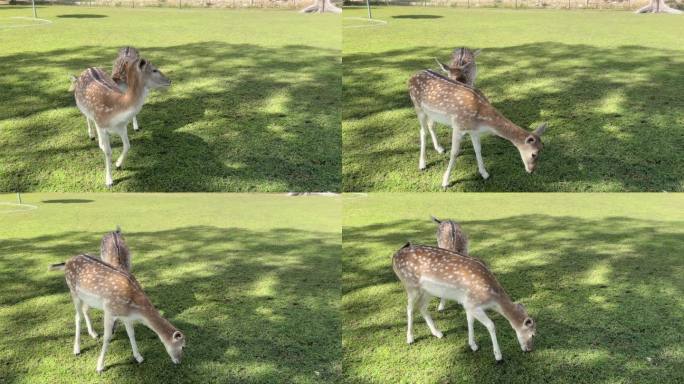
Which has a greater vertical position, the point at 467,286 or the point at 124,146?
the point at 124,146

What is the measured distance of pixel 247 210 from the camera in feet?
54.5

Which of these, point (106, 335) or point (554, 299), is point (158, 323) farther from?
point (554, 299)

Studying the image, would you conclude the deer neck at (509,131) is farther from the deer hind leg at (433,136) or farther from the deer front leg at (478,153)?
the deer hind leg at (433,136)

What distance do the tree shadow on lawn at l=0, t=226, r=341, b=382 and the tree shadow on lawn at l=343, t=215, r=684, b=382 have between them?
0.47 m

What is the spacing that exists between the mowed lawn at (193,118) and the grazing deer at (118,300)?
1101 mm

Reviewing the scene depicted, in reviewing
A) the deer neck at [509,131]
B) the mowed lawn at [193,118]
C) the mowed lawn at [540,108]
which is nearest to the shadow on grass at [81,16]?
the mowed lawn at [193,118]

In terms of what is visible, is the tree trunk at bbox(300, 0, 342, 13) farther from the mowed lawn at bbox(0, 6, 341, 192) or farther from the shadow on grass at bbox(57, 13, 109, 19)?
the shadow on grass at bbox(57, 13, 109, 19)

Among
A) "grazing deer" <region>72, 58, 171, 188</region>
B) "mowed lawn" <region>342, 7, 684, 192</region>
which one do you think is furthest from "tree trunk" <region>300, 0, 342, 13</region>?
"grazing deer" <region>72, 58, 171, 188</region>

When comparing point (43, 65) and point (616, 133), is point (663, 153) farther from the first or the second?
point (43, 65)

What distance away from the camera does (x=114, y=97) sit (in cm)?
827

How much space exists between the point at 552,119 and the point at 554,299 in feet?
7.83

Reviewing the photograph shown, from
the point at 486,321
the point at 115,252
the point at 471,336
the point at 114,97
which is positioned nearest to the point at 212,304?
the point at 115,252

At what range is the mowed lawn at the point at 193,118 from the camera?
9.25 metres

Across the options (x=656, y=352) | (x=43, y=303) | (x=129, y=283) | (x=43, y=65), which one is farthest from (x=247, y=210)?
(x=656, y=352)
